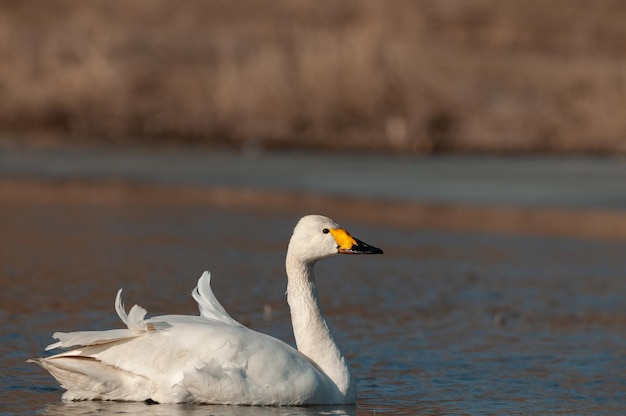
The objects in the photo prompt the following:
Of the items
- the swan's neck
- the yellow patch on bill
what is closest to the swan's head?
the yellow patch on bill

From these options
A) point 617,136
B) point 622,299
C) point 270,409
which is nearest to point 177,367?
point 270,409

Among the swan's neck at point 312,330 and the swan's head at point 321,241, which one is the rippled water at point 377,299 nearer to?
the swan's neck at point 312,330

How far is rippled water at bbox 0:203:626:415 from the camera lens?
7441 millimetres

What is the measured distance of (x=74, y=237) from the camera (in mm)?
13070

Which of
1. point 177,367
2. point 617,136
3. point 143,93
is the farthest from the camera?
point 143,93

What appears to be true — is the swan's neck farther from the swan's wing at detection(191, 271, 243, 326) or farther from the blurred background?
the swan's wing at detection(191, 271, 243, 326)

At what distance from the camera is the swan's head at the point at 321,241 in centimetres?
724

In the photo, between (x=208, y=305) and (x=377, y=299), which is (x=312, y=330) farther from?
(x=377, y=299)

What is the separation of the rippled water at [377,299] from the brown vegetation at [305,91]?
5.67m

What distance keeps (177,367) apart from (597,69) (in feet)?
56.1

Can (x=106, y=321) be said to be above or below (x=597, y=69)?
below

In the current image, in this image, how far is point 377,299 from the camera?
10.4 metres

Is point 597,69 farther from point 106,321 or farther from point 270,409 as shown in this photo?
point 270,409

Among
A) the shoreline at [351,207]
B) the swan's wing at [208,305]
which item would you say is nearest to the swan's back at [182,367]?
the swan's wing at [208,305]
